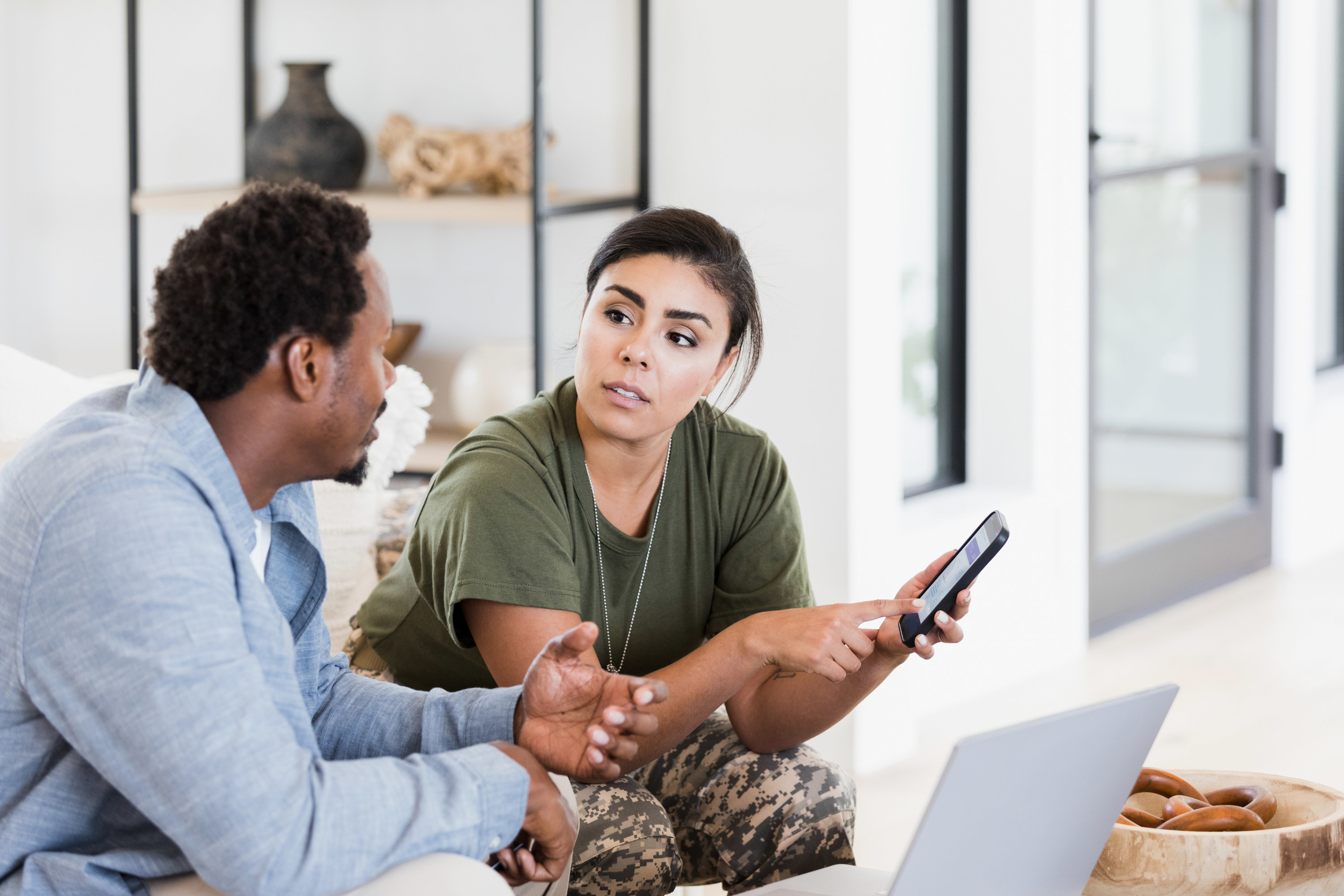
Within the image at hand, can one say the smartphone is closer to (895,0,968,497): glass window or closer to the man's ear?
the man's ear

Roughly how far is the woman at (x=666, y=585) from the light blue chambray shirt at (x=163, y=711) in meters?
0.38

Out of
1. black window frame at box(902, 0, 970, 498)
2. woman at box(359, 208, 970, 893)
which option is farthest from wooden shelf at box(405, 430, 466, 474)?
woman at box(359, 208, 970, 893)

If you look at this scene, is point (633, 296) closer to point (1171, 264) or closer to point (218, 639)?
point (218, 639)

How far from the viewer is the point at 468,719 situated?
1233 millimetres

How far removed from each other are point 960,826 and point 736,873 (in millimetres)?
585

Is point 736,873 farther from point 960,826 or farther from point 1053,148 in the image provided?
point 1053,148

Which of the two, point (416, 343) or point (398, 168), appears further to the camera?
point (416, 343)

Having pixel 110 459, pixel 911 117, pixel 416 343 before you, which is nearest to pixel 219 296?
pixel 110 459

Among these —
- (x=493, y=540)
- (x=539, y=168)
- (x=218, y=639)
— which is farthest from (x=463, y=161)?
(x=218, y=639)

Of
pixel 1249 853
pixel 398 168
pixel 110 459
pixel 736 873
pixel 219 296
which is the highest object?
pixel 398 168

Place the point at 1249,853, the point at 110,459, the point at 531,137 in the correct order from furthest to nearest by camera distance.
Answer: the point at 531,137 < the point at 1249,853 < the point at 110,459

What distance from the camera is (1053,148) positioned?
3156 millimetres

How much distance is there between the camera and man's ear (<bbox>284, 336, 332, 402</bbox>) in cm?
103

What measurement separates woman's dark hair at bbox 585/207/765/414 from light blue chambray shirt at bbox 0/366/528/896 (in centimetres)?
62
